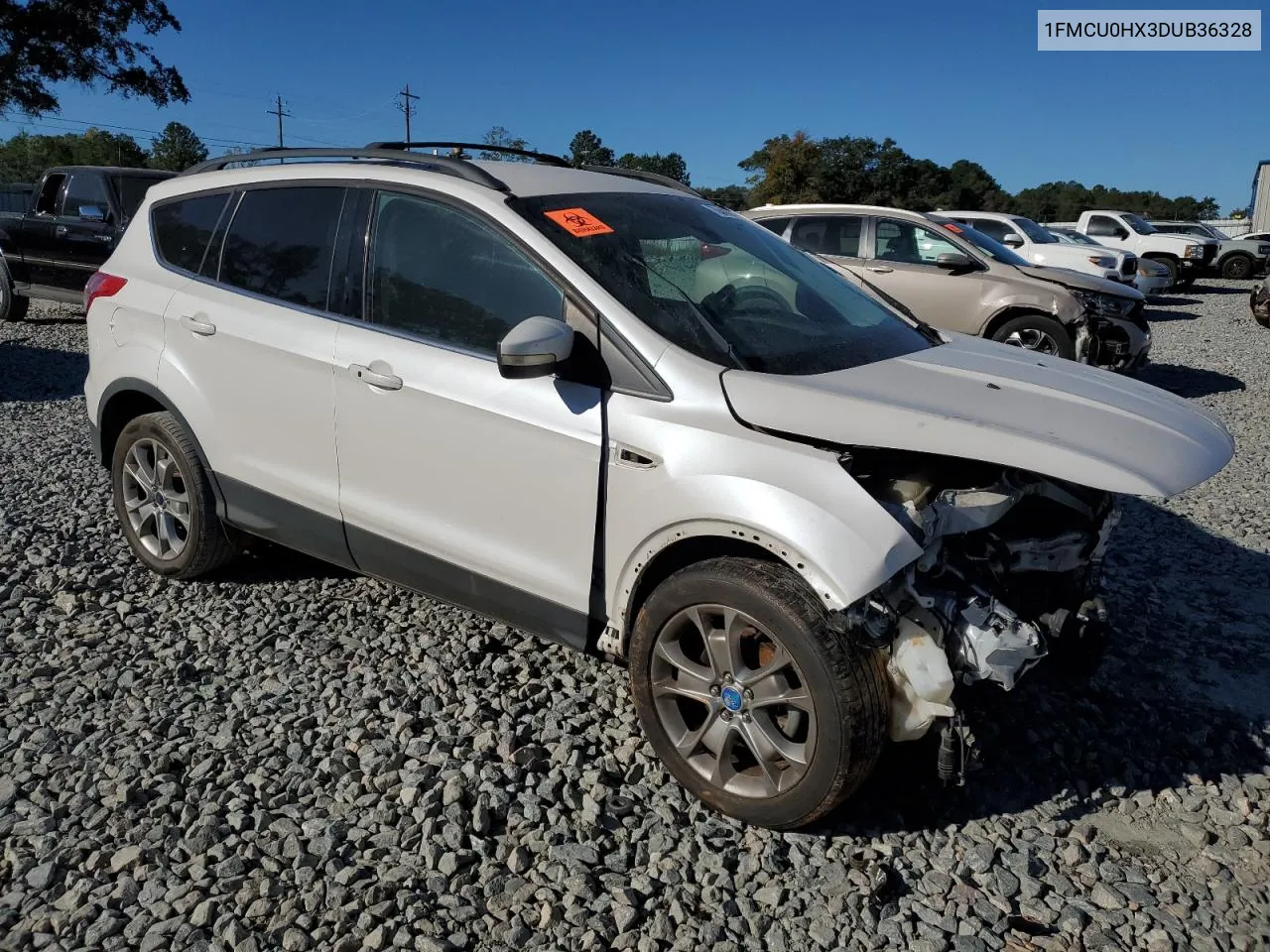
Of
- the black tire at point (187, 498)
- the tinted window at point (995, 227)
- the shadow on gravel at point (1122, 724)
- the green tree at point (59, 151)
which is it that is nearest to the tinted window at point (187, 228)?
the black tire at point (187, 498)

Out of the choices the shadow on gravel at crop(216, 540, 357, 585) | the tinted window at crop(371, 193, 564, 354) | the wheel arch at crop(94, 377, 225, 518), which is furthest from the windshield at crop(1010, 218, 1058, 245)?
the wheel arch at crop(94, 377, 225, 518)

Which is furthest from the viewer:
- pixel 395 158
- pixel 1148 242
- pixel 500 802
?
pixel 1148 242

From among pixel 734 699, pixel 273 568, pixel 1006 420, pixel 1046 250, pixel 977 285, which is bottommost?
pixel 273 568

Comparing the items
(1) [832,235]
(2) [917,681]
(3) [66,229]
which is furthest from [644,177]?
(3) [66,229]

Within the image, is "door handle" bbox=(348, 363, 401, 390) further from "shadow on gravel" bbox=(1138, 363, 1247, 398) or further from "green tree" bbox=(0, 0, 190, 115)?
"green tree" bbox=(0, 0, 190, 115)

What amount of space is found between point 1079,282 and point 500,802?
28.5ft

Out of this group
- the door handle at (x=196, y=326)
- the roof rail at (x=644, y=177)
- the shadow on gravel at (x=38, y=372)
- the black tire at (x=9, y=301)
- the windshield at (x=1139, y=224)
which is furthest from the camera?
the windshield at (x=1139, y=224)

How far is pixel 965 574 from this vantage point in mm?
2936

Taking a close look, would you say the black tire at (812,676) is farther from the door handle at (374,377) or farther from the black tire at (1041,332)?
the black tire at (1041,332)

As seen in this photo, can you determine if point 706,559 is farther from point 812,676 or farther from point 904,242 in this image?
point 904,242

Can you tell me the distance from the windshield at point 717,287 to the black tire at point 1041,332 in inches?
243

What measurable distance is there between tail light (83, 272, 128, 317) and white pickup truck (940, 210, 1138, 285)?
14459 mm

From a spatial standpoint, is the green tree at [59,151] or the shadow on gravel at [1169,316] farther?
the green tree at [59,151]

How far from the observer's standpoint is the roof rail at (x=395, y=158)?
3535 mm
